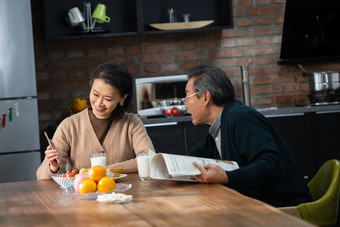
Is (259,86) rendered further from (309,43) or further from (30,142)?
(30,142)

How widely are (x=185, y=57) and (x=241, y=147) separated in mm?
2609

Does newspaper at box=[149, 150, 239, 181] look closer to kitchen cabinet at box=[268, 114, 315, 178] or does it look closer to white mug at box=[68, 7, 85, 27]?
kitchen cabinet at box=[268, 114, 315, 178]

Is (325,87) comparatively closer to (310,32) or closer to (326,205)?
(310,32)

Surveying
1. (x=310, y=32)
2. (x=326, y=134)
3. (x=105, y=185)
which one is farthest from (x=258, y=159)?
(x=310, y=32)

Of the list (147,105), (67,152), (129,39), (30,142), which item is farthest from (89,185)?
(129,39)

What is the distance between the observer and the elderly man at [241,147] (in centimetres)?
187

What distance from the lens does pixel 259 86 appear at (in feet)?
15.1

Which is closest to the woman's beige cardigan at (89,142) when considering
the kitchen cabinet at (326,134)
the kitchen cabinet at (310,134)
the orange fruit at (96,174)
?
the orange fruit at (96,174)

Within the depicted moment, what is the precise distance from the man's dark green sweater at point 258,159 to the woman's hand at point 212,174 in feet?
0.08

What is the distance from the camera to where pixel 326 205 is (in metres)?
1.93

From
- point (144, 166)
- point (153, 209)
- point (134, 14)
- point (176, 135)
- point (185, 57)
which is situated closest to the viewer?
point (153, 209)

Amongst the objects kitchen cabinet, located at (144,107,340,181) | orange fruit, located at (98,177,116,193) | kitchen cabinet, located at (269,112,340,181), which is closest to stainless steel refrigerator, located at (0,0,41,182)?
kitchen cabinet, located at (144,107,340,181)

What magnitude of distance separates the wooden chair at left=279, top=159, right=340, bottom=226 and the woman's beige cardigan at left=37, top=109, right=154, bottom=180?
0.86 meters

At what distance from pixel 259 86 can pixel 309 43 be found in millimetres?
570
